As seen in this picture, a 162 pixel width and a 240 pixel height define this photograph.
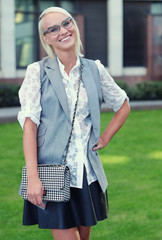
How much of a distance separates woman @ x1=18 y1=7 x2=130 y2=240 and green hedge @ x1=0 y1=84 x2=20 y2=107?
47.6 ft

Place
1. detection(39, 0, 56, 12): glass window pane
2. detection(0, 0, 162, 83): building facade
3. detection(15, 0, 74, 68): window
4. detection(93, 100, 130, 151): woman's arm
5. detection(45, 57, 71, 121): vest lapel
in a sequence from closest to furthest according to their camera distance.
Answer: detection(45, 57, 71, 121): vest lapel < detection(93, 100, 130, 151): woman's arm < detection(0, 0, 162, 83): building facade < detection(15, 0, 74, 68): window < detection(39, 0, 56, 12): glass window pane

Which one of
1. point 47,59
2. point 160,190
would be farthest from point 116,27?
point 47,59

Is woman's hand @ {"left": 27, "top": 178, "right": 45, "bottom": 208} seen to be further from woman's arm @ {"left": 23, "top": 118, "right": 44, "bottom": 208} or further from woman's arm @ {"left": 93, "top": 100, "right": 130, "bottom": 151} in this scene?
woman's arm @ {"left": 93, "top": 100, "right": 130, "bottom": 151}

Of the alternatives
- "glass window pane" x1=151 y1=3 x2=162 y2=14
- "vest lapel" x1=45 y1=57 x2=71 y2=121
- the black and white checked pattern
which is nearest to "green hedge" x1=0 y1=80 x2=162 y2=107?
"glass window pane" x1=151 y1=3 x2=162 y2=14

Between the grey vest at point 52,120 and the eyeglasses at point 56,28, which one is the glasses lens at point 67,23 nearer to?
the eyeglasses at point 56,28

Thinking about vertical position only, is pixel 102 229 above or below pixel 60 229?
below

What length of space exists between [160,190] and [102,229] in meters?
1.67

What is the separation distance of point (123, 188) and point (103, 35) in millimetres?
15761

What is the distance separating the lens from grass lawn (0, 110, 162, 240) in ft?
17.5

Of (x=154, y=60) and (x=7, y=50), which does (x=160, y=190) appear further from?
(x=154, y=60)

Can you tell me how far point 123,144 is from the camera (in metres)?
10.3

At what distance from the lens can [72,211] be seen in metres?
3.29

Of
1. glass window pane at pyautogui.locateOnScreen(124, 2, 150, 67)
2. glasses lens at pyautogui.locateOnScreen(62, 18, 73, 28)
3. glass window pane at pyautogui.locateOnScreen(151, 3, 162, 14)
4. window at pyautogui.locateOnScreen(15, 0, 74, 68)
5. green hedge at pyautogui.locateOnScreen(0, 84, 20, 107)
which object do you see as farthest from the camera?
glass window pane at pyautogui.locateOnScreen(151, 3, 162, 14)

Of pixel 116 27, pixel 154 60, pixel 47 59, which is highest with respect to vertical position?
pixel 47 59
